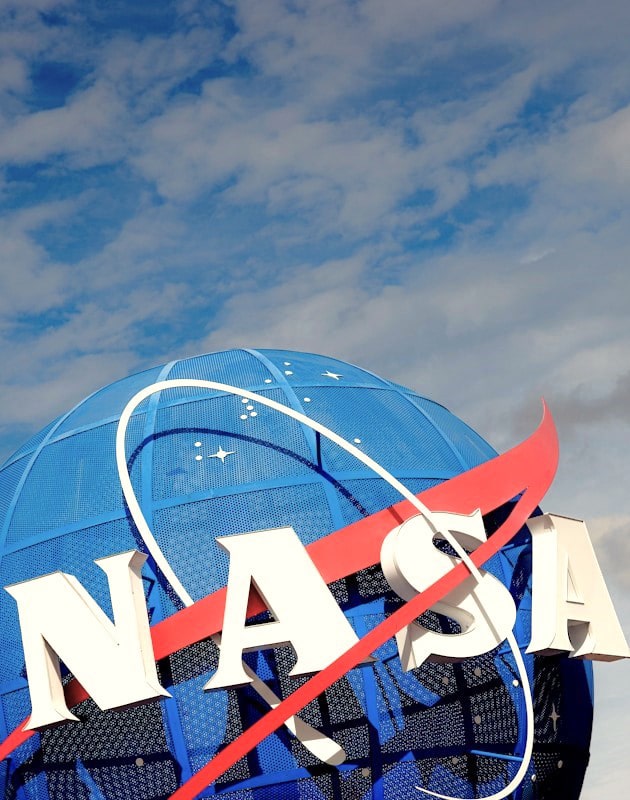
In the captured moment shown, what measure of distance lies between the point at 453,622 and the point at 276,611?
8.69 ft

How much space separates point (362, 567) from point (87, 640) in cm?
327

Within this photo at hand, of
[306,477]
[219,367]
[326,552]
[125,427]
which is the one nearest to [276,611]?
[326,552]

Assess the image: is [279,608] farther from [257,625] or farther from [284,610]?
[257,625]

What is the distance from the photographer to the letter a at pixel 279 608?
13.4 m

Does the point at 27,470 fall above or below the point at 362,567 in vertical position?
above

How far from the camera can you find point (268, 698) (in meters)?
13.8

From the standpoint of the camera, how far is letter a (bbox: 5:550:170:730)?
13469mm

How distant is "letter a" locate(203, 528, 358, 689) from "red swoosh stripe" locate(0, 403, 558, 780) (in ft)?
0.83

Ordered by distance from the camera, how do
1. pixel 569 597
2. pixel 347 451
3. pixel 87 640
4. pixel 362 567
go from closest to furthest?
pixel 87 640, pixel 362 567, pixel 569 597, pixel 347 451

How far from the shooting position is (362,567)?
14.2 meters

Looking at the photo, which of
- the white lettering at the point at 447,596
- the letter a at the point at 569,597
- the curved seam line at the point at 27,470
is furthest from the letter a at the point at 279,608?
the curved seam line at the point at 27,470

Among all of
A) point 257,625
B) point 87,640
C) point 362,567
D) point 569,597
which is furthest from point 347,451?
point 87,640

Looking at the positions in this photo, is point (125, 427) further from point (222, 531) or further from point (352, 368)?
point (352, 368)

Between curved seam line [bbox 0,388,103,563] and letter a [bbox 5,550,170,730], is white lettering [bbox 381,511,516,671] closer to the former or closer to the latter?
letter a [bbox 5,550,170,730]
